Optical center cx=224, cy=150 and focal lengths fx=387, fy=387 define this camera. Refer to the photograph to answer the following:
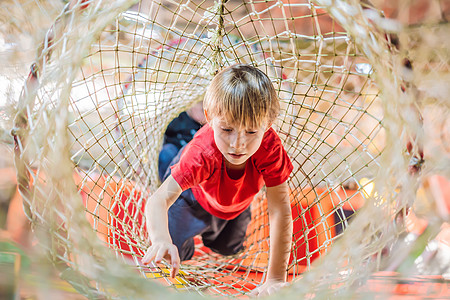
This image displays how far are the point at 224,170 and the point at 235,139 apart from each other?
12cm

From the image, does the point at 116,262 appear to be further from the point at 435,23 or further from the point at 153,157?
the point at 153,157

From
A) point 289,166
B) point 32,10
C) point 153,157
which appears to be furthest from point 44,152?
point 153,157

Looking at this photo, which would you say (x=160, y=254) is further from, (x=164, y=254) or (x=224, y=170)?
(x=224, y=170)

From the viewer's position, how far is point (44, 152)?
39 cm

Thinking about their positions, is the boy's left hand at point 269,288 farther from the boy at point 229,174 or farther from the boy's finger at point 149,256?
the boy's finger at point 149,256

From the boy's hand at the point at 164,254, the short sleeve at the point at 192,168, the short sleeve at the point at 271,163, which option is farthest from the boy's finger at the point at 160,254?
the short sleeve at the point at 271,163

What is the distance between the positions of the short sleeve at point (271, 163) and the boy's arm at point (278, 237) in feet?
0.04

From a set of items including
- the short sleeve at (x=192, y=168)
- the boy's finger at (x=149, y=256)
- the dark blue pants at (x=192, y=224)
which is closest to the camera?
the boy's finger at (x=149, y=256)

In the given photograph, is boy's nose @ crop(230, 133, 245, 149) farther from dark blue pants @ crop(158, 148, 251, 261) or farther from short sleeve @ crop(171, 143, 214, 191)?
dark blue pants @ crop(158, 148, 251, 261)

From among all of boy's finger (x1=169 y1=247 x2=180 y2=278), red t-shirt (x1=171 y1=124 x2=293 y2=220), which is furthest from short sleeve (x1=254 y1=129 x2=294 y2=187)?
boy's finger (x1=169 y1=247 x2=180 y2=278)

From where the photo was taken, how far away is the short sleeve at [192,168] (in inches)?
24.0

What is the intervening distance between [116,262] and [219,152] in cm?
33

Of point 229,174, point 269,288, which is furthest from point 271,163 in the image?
point 269,288

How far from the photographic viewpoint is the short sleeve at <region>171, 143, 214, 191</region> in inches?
24.0
